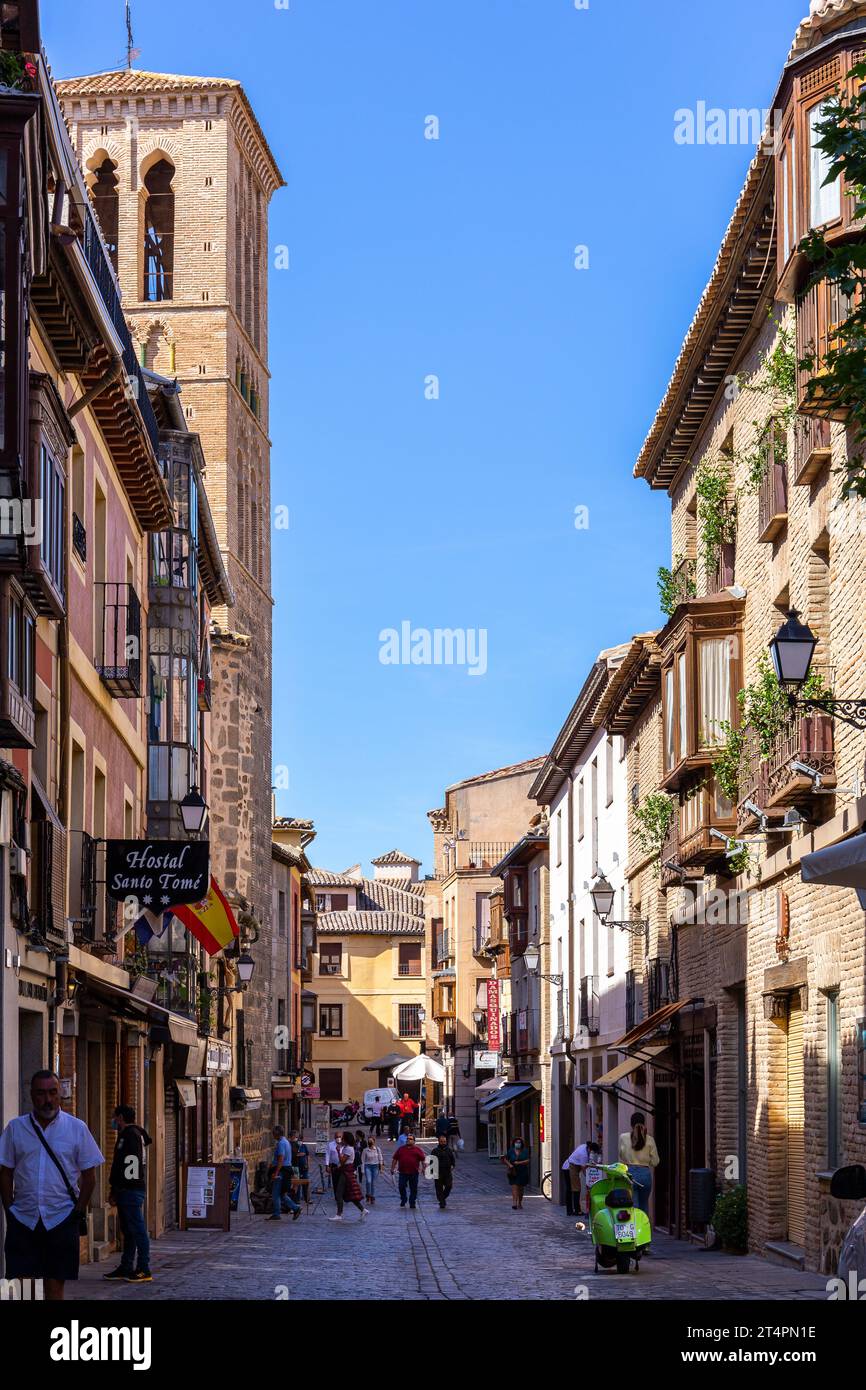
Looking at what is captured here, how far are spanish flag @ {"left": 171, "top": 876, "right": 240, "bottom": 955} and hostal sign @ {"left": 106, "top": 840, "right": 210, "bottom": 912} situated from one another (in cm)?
578

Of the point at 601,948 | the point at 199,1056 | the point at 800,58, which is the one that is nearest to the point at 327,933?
the point at 601,948

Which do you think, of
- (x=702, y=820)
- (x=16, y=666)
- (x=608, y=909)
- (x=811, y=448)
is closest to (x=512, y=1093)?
(x=608, y=909)

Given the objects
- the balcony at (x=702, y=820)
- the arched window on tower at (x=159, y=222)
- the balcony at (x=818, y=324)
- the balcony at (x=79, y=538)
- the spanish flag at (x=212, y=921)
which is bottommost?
the spanish flag at (x=212, y=921)

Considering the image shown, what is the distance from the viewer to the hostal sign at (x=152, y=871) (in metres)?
21.6

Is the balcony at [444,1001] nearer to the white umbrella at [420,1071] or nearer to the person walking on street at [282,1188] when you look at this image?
the white umbrella at [420,1071]

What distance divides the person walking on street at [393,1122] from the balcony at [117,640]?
5757 cm

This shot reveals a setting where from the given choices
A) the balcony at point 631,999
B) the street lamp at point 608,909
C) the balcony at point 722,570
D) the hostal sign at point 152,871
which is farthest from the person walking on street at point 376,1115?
the hostal sign at point 152,871

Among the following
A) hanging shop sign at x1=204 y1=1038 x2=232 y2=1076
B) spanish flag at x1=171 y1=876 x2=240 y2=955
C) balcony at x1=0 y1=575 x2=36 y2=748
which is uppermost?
balcony at x1=0 y1=575 x2=36 y2=748

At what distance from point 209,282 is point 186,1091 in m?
31.6

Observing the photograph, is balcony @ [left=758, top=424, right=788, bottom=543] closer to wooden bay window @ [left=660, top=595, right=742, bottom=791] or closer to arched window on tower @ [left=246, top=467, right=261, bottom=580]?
wooden bay window @ [left=660, top=595, right=742, bottom=791]

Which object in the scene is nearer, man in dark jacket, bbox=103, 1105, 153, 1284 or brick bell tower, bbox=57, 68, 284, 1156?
man in dark jacket, bbox=103, 1105, 153, 1284

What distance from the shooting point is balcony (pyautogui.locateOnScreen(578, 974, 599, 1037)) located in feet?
133

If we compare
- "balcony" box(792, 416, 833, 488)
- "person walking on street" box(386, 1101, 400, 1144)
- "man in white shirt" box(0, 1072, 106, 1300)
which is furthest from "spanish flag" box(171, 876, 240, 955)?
"person walking on street" box(386, 1101, 400, 1144)

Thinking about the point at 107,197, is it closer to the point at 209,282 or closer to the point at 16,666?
the point at 209,282
